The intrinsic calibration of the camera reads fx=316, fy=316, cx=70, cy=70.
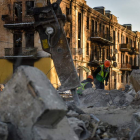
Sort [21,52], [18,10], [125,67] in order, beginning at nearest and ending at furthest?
[21,52], [18,10], [125,67]

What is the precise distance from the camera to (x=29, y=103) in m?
3.79

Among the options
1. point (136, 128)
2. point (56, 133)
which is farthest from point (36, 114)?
point (136, 128)

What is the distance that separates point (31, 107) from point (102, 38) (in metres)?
30.5

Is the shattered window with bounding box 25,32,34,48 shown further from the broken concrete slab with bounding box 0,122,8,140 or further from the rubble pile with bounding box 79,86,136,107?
the broken concrete slab with bounding box 0,122,8,140

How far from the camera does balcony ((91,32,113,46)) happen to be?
1294 inches

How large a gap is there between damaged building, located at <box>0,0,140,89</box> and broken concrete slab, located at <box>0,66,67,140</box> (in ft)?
53.3

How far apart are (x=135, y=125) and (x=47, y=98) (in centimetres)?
164

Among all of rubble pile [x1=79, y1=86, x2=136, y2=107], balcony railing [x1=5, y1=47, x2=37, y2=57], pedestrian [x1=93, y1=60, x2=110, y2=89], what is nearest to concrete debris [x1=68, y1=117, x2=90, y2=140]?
rubble pile [x1=79, y1=86, x2=136, y2=107]

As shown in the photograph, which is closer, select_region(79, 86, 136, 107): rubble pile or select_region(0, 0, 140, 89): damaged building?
select_region(79, 86, 136, 107): rubble pile

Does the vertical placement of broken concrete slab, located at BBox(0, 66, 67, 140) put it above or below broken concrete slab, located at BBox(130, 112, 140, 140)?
above

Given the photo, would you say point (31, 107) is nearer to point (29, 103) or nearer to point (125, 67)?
point (29, 103)

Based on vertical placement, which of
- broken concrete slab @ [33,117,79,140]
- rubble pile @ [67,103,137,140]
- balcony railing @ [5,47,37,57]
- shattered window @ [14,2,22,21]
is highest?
shattered window @ [14,2,22,21]

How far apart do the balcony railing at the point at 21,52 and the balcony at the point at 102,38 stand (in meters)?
9.10

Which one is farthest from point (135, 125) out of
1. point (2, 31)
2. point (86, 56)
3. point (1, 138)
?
point (86, 56)
